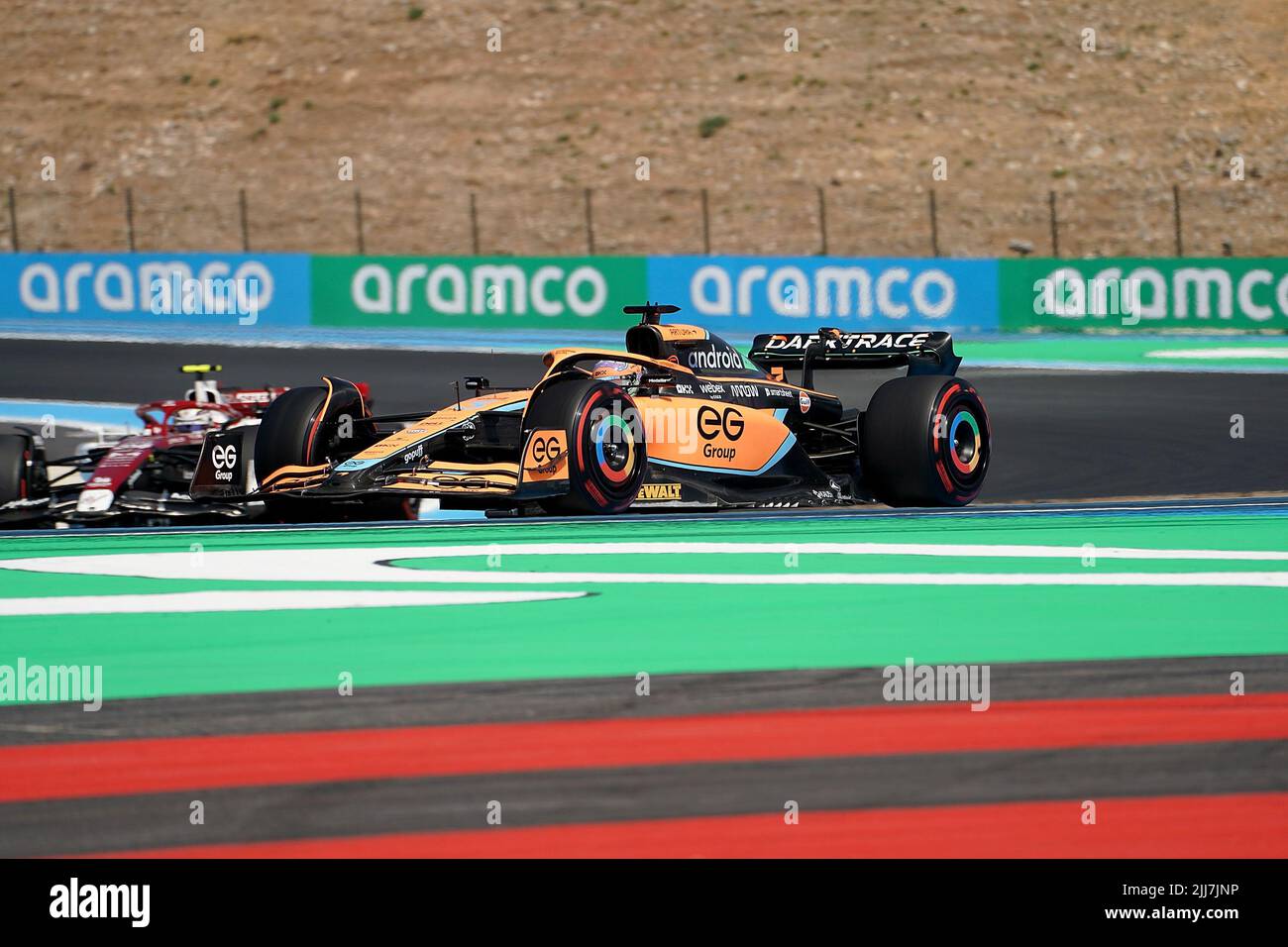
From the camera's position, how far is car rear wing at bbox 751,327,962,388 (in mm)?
12258

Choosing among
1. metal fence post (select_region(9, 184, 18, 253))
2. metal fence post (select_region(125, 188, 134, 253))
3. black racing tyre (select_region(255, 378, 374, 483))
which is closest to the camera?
black racing tyre (select_region(255, 378, 374, 483))

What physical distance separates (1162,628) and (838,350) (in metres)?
4.75

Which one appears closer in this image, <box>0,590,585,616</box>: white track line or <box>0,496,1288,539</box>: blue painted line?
<box>0,590,585,616</box>: white track line

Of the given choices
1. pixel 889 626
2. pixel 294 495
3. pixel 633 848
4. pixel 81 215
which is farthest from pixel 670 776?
pixel 81 215

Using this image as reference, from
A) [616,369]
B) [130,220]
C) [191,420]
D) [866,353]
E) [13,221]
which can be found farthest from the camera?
[130,220]

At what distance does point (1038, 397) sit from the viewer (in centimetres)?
1961

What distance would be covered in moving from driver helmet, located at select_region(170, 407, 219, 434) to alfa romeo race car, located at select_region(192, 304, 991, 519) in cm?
22

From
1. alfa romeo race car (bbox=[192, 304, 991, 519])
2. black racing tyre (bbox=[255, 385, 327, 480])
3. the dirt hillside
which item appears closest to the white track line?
alfa romeo race car (bbox=[192, 304, 991, 519])

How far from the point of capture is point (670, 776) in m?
5.79

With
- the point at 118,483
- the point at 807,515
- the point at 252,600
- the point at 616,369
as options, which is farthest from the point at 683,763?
the point at 118,483

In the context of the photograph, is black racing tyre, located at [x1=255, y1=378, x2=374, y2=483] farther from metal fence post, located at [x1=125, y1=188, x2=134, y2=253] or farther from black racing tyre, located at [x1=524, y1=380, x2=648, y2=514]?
metal fence post, located at [x1=125, y1=188, x2=134, y2=253]

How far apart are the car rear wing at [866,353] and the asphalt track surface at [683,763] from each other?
4361 millimetres

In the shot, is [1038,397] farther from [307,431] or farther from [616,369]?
[307,431]

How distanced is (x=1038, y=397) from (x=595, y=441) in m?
10.1
